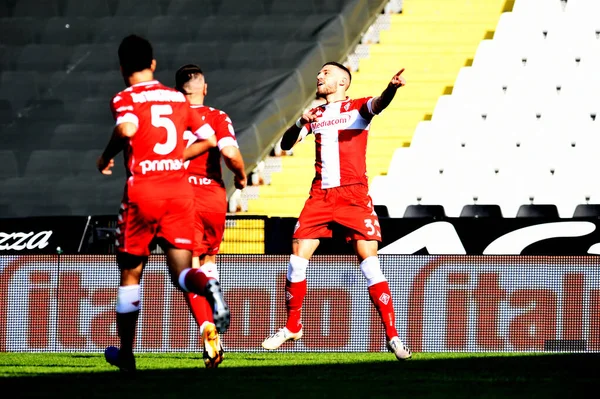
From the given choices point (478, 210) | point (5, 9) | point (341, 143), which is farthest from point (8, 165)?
point (341, 143)

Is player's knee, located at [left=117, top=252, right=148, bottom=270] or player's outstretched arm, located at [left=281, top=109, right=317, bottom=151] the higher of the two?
player's outstretched arm, located at [left=281, top=109, right=317, bottom=151]

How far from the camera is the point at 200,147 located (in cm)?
710

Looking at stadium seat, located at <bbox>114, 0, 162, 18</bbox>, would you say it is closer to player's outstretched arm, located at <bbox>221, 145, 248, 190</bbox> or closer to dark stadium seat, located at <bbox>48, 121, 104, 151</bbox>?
dark stadium seat, located at <bbox>48, 121, 104, 151</bbox>

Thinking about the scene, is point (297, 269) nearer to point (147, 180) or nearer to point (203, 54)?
point (147, 180)

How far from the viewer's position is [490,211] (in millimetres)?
13227

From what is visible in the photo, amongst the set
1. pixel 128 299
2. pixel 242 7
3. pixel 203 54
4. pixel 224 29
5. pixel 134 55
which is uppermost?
pixel 242 7

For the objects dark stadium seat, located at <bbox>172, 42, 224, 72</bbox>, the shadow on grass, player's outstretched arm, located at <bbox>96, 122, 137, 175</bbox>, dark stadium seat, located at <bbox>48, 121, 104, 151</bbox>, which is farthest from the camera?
dark stadium seat, located at <bbox>172, 42, 224, 72</bbox>

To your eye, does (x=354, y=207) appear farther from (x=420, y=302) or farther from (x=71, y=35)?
(x=71, y=35)

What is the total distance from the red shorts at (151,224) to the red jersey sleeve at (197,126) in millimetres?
422

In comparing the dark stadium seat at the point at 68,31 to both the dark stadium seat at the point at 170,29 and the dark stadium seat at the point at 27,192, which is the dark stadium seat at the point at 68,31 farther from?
the dark stadium seat at the point at 27,192

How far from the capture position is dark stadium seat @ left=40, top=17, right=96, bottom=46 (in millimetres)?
18281

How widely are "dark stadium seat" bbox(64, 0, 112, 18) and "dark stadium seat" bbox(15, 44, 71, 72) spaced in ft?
2.56

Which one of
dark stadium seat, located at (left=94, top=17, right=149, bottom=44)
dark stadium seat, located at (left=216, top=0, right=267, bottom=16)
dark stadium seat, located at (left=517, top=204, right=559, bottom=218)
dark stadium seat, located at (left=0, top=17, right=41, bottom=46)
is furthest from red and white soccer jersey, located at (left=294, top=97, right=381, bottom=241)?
dark stadium seat, located at (left=0, top=17, right=41, bottom=46)

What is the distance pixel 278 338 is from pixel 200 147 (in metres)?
1.53
